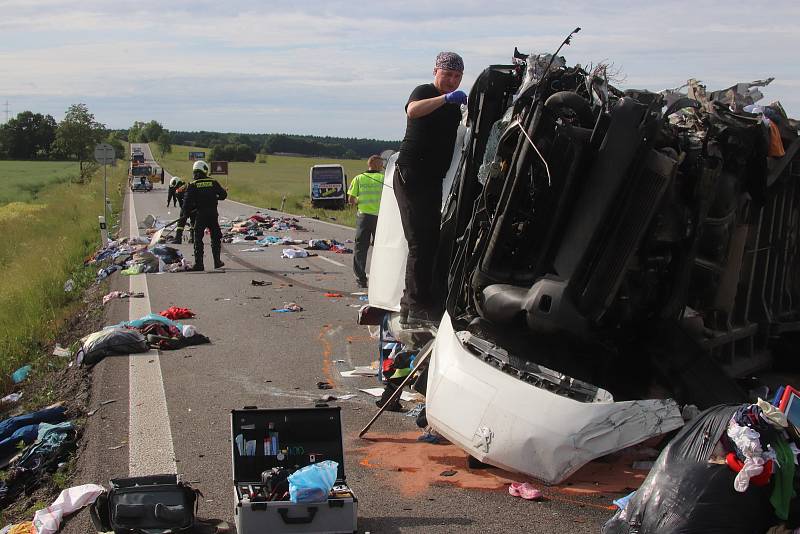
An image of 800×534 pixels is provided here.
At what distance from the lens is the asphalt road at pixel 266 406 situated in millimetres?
4941

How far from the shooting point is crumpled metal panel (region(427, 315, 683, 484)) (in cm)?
483

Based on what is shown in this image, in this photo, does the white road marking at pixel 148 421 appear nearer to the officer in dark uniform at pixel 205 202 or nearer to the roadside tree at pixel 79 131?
the officer in dark uniform at pixel 205 202

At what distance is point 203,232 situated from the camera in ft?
54.2

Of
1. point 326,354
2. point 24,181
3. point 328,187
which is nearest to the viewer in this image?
point 326,354

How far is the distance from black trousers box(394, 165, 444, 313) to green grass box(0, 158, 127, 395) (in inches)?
168

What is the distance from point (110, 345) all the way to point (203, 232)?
776 cm

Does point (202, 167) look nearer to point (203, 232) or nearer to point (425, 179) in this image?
point (203, 232)

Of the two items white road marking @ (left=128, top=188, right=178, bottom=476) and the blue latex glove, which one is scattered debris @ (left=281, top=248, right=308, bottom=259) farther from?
the blue latex glove

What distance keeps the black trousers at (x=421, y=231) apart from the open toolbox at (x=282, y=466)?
1902 millimetres

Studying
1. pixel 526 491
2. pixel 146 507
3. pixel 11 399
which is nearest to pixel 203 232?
pixel 11 399

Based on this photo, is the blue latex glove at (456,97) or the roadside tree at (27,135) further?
the roadside tree at (27,135)

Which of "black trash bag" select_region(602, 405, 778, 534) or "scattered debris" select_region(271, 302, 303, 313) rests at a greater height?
"black trash bag" select_region(602, 405, 778, 534)

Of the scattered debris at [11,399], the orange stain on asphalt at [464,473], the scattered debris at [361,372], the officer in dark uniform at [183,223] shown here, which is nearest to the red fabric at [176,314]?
the scattered debris at [11,399]

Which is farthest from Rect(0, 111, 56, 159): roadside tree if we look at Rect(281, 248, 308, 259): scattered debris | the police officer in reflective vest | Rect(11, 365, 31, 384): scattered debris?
Rect(11, 365, 31, 384): scattered debris
